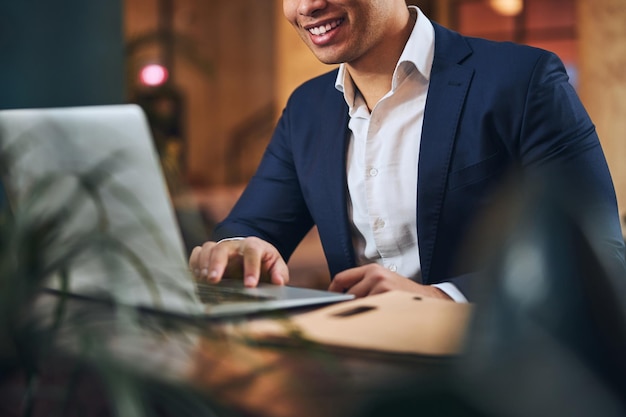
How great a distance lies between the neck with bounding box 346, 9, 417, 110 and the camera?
1801 mm

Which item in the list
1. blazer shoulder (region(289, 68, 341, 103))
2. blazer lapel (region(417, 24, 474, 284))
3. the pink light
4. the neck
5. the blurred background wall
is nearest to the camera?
blazer lapel (region(417, 24, 474, 284))

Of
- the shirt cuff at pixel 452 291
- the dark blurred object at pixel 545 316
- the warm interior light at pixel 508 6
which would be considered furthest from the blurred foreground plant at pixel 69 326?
the warm interior light at pixel 508 6

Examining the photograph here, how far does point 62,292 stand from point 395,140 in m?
1.24

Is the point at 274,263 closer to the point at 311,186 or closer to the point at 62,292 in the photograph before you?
the point at 311,186

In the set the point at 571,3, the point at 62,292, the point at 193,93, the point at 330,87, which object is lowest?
the point at 193,93

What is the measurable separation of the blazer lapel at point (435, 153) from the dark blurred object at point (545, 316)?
107 centimetres

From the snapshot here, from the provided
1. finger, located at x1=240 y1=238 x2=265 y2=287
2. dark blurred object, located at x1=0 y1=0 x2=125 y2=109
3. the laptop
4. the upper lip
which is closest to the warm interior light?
dark blurred object, located at x1=0 y1=0 x2=125 y2=109

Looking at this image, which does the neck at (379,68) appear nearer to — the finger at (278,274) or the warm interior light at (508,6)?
the finger at (278,274)

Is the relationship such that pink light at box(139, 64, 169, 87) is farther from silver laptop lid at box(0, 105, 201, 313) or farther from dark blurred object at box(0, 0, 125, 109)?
silver laptop lid at box(0, 105, 201, 313)

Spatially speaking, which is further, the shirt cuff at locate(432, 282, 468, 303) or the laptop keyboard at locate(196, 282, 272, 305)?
the shirt cuff at locate(432, 282, 468, 303)

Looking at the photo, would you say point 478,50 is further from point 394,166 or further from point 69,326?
point 69,326

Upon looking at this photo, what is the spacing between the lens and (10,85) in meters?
2.55

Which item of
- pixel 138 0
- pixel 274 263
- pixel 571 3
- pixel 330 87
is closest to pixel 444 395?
pixel 274 263

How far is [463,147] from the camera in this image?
168 cm
